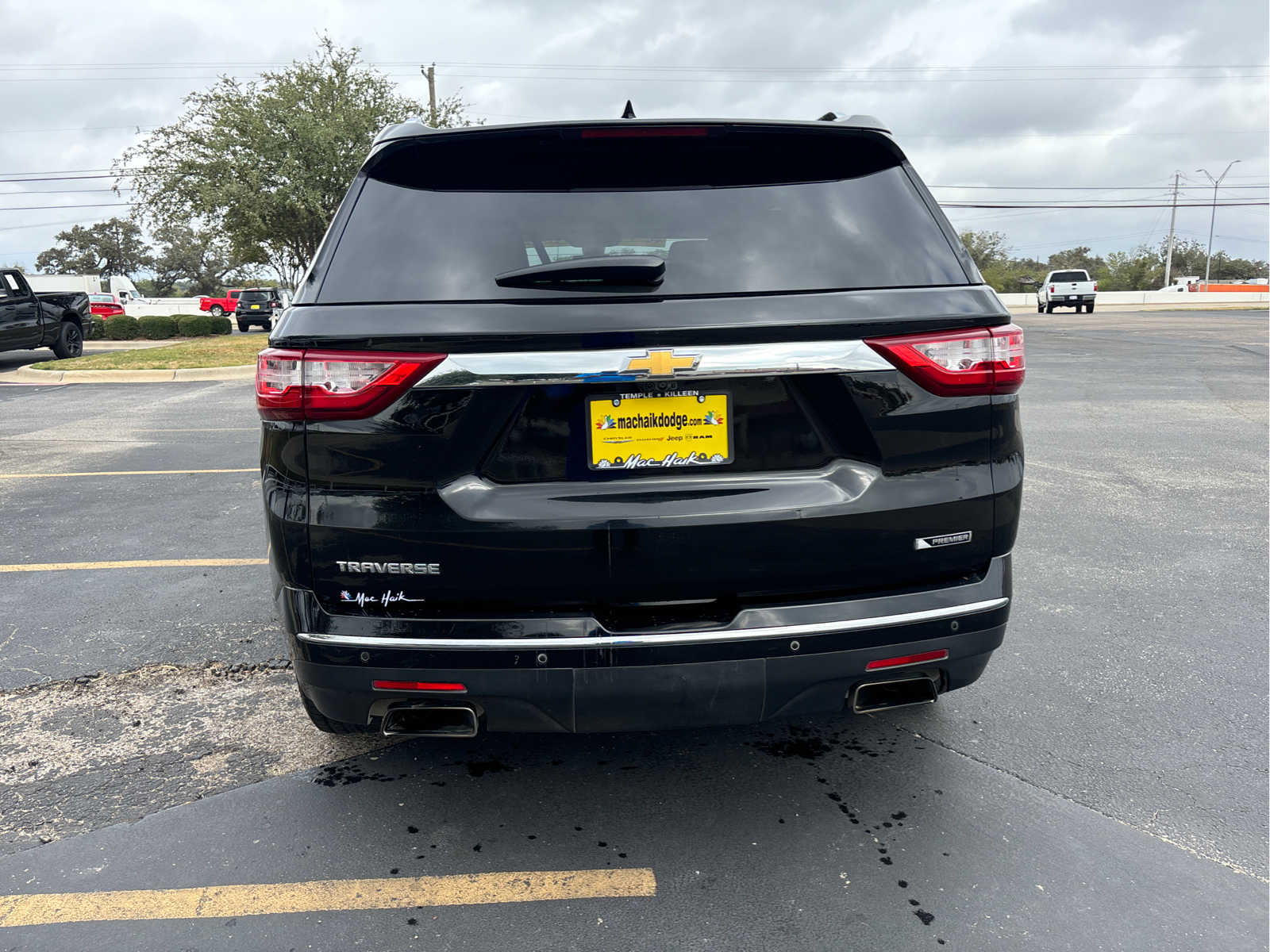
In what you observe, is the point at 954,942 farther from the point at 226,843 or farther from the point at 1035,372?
the point at 1035,372

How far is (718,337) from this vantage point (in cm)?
218

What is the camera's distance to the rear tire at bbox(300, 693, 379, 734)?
2531mm

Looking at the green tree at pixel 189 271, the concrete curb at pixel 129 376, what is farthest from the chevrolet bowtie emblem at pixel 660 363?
the green tree at pixel 189 271

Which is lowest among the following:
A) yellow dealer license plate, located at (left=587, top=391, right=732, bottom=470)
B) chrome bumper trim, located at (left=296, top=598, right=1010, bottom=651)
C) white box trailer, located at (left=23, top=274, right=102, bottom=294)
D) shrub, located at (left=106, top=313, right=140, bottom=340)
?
chrome bumper trim, located at (left=296, top=598, right=1010, bottom=651)

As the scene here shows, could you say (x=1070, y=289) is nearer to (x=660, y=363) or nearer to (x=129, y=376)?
(x=129, y=376)

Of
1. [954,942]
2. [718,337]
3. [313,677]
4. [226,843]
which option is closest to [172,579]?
[226,843]

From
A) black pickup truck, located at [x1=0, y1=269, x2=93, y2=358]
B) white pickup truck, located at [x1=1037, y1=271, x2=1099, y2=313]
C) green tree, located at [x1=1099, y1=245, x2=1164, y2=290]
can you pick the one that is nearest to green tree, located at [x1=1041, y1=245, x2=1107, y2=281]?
green tree, located at [x1=1099, y1=245, x2=1164, y2=290]

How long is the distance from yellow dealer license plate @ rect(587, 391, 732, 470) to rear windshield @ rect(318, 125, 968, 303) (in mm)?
270

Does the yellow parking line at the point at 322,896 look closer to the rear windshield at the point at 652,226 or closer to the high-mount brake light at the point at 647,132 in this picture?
the rear windshield at the point at 652,226

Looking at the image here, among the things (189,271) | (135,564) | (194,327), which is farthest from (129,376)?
(189,271)

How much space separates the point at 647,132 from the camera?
8.02 ft

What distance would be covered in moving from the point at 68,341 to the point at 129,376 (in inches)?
199

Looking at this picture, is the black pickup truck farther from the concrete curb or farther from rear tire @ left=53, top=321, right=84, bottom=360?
the concrete curb

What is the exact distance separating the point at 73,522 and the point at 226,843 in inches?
171
